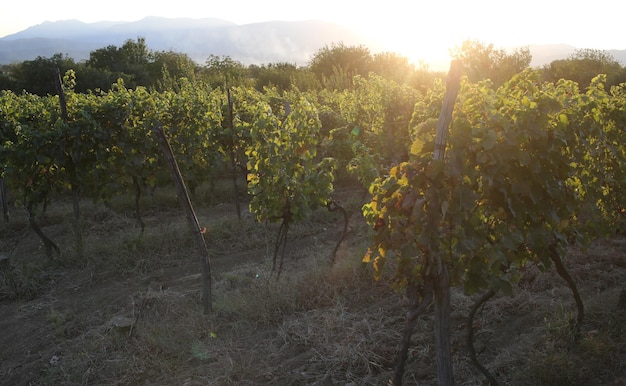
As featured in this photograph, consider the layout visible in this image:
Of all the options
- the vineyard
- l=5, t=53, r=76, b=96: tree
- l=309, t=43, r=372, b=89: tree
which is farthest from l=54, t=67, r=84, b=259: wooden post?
l=309, t=43, r=372, b=89: tree

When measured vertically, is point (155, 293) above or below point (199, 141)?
below

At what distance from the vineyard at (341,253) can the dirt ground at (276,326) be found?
0.07ft

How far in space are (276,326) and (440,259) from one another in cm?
228

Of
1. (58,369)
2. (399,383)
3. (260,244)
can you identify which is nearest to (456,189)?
(399,383)

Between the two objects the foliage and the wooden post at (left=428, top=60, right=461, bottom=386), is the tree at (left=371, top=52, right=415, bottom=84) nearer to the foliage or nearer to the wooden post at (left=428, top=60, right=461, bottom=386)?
the foliage

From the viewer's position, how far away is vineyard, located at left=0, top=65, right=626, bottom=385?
280cm

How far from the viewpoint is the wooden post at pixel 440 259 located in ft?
8.74

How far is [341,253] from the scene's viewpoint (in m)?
6.37

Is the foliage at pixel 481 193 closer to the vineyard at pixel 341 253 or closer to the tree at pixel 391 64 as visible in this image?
the vineyard at pixel 341 253

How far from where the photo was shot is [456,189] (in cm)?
259

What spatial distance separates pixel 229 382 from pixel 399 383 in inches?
54.5

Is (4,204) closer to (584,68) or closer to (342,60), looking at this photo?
(342,60)

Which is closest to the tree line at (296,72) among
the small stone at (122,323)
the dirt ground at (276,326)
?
the dirt ground at (276,326)

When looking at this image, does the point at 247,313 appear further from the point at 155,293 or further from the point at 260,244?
the point at 260,244
